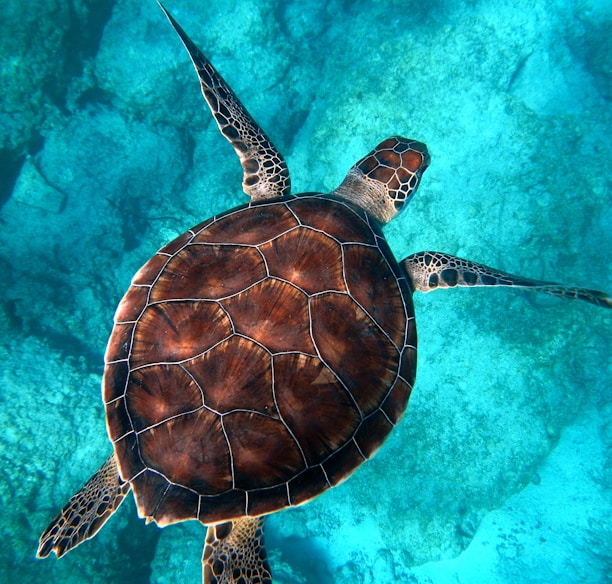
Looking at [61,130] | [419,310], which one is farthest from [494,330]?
[61,130]

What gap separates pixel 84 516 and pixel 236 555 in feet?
3.56

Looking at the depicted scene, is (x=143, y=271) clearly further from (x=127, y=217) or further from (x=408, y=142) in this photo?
(x=127, y=217)

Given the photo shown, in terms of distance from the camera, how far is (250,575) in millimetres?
2379

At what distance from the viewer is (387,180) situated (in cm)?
369

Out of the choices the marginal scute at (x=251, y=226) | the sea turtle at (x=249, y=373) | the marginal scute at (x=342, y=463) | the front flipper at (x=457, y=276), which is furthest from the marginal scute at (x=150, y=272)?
the front flipper at (x=457, y=276)

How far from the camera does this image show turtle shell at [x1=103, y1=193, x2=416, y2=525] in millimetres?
1979

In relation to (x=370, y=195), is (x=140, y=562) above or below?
below

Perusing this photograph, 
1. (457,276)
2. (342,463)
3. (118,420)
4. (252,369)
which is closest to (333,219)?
(252,369)

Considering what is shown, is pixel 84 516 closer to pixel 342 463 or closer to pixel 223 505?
pixel 223 505

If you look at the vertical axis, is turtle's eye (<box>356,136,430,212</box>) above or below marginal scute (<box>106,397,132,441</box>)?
above

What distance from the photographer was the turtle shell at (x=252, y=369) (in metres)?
1.98

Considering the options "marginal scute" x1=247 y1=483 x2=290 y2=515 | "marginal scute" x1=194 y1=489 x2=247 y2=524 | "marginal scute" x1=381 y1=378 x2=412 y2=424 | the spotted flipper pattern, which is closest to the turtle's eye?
the spotted flipper pattern

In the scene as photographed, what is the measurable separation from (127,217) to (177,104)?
234 cm

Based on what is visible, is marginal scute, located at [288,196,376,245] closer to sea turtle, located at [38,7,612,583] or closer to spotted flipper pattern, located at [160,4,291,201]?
sea turtle, located at [38,7,612,583]
